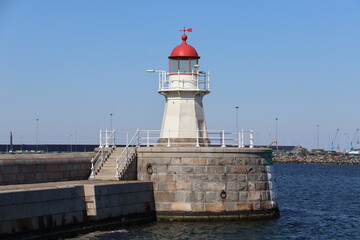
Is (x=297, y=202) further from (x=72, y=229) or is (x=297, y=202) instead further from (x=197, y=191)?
(x=72, y=229)

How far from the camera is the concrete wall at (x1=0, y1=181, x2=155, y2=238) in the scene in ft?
66.2

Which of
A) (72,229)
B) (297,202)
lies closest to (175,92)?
(72,229)

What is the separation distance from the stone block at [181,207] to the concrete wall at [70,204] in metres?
0.87

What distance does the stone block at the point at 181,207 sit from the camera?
26734 millimetres

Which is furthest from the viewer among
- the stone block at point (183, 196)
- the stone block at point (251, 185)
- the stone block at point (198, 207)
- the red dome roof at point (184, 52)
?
the red dome roof at point (184, 52)

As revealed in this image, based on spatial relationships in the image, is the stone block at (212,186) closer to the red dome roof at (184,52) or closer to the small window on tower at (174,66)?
the small window on tower at (174,66)

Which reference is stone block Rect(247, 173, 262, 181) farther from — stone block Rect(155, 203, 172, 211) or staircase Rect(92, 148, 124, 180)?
staircase Rect(92, 148, 124, 180)

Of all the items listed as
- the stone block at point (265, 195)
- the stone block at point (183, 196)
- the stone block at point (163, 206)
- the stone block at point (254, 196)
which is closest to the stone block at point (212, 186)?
the stone block at point (183, 196)

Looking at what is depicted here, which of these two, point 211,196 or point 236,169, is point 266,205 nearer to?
point 236,169

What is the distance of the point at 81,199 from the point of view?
23297 millimetres

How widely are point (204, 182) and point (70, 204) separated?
20.8ft

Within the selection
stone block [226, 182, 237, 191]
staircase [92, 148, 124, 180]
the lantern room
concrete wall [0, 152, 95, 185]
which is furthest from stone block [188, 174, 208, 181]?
the lantern room

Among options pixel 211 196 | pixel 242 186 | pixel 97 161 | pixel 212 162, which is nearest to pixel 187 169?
pixel 212 162

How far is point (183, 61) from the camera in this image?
30.6m
